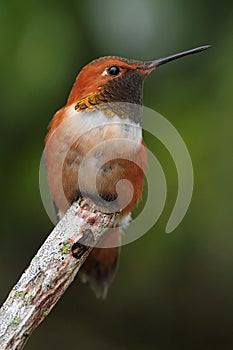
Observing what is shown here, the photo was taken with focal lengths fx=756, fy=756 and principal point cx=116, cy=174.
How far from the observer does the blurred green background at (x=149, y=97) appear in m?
2.95

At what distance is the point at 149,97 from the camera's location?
3.10 metres

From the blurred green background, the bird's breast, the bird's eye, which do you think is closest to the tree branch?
the bird's breast

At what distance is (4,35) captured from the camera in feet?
9.67

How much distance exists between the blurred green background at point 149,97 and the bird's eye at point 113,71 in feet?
2.35

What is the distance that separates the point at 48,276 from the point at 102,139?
1.31ft

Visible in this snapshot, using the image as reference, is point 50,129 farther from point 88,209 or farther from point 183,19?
point 183,19

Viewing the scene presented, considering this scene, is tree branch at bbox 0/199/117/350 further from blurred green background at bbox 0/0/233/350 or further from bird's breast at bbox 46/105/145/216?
blurred green background at bbox 0/0/233/350

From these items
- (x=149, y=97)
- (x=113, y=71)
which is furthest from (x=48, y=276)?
(x=149, y=97)

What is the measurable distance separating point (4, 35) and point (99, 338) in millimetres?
1560

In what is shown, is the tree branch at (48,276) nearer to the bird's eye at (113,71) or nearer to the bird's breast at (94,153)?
the bird's breast at (94,153)

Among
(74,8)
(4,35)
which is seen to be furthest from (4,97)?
(74,8)

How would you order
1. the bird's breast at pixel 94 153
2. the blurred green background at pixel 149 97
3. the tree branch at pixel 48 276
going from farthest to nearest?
the blurred green background at pixel 149 97 < the bird's breast at pixel 94 153 < the tree branch at pixel 48 276

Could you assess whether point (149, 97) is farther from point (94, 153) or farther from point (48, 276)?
point (48, 276)

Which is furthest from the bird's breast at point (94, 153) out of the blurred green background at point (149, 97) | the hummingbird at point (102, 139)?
the blurred green background at point (149, 97)
